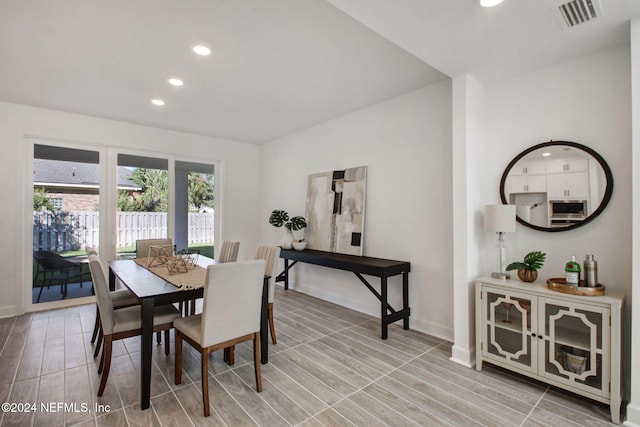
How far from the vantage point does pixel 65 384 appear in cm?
232

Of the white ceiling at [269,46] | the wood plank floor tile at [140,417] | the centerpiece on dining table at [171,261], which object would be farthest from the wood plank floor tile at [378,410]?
the white ceiling at [269,46]

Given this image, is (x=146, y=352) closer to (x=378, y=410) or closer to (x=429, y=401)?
(x=378, y=410)

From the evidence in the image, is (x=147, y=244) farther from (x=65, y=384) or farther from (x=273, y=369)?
(x=273, y=369)

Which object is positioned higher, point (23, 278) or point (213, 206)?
point (213, 206)

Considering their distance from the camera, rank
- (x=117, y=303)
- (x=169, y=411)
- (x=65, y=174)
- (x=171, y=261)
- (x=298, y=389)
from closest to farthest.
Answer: (x=169, y=411)
(x=298, y=389)
(x=117, y=303)
(x=171, y=261)
(x=65, y=174)

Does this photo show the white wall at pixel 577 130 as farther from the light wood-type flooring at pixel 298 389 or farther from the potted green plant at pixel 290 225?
the potted green plant at pixel 290 225

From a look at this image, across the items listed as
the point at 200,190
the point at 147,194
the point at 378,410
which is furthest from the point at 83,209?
the point at 378,410

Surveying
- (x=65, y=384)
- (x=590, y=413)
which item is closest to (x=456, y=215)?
(x=590, y=413)

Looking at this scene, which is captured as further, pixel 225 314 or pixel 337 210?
pixel 337 210

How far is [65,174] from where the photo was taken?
14.0 feet

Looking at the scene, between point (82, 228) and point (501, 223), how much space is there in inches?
205

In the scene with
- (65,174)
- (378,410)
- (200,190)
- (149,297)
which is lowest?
(378,410)

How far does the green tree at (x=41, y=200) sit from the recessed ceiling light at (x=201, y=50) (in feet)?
10.8

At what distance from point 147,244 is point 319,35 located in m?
3.27
